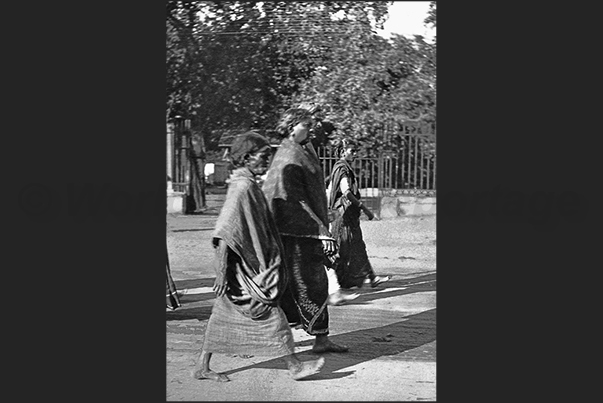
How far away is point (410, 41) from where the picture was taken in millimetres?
5410

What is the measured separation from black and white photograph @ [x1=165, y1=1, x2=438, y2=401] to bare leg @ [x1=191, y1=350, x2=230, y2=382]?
0.04 feet

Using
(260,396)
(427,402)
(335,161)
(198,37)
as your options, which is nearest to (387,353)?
(427,402)

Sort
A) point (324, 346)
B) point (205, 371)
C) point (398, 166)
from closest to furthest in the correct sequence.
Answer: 1. point (205, 371)
2. point (324, 346)
3. point (398, 166)

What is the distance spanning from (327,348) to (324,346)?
3cm

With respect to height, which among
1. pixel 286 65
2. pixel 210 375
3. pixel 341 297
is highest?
pixel 286 65

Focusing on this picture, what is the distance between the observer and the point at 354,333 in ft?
18.6

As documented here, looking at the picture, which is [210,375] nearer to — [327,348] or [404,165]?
[327,348]

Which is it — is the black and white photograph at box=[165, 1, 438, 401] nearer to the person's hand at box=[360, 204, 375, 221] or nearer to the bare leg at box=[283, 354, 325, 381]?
the bare leg at box=[283, 354, 325, 381]

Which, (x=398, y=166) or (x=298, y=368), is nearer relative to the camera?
(x=298, y=368)

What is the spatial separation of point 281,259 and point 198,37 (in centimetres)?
168

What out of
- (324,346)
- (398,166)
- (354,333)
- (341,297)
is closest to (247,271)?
(324,346)

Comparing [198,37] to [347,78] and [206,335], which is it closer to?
[347,78]

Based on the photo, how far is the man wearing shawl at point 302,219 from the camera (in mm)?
5180

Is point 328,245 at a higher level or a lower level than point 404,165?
lower
